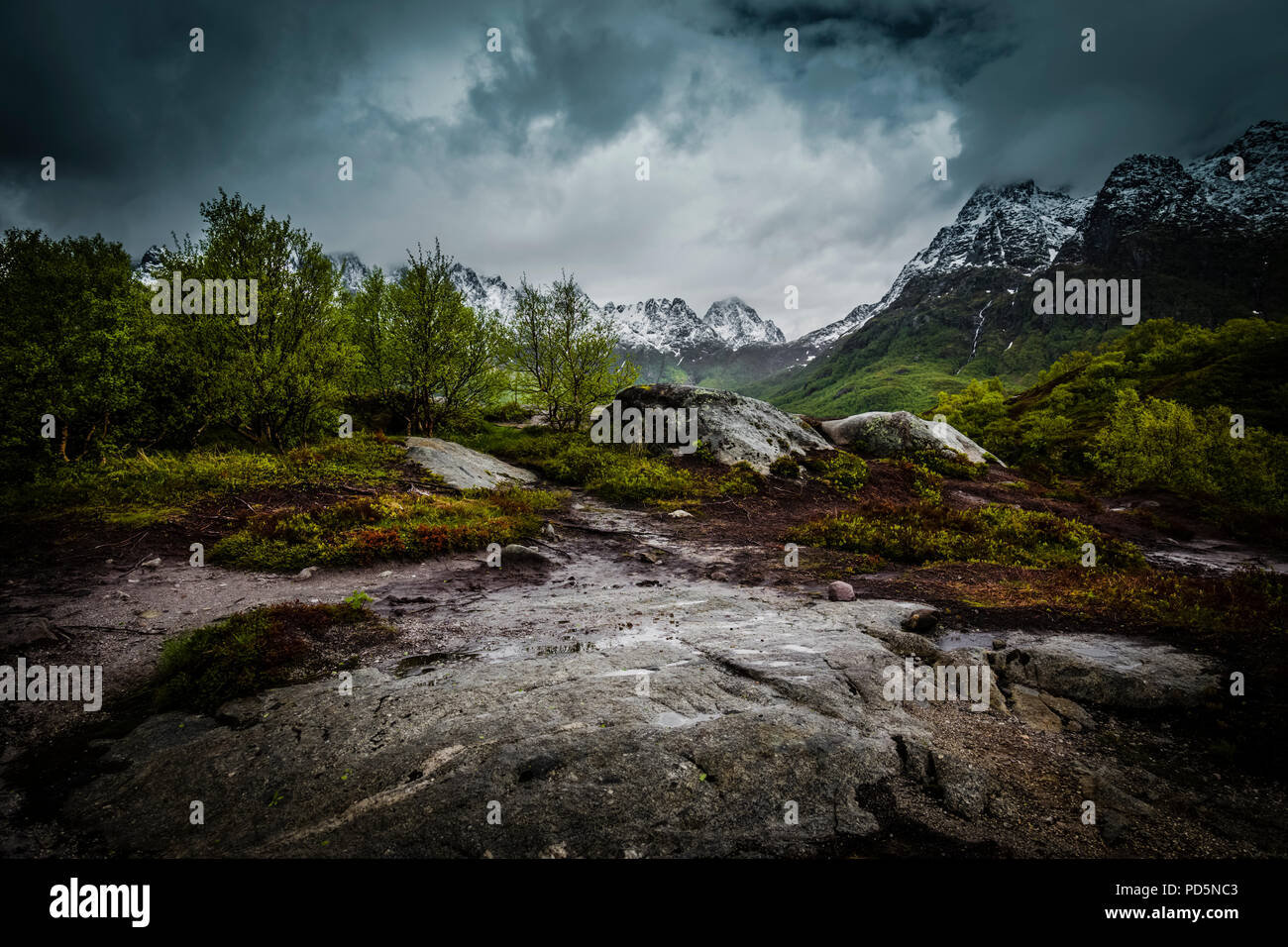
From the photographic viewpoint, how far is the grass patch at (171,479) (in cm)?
1128

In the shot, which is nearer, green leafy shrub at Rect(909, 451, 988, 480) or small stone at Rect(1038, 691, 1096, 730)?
small stone at Rect(1038, 691, 1096, 730)

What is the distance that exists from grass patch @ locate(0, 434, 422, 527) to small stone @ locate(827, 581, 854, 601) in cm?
1398

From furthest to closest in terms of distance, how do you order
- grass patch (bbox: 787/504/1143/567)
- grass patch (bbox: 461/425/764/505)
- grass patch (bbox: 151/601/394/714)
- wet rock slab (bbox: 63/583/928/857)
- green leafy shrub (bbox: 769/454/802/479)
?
green leafy shrub (bbox: 769/454/802/479) → grass patch (bbox: 461/425/764/505) → grass patch (bbox: 787/504/1143/567) → grass patch (bbox: 151/601/394/714) → wet rock slab (bbox: 63/583/928/857)

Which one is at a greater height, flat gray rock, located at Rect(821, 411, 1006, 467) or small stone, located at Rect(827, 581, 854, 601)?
flat gray rock, located at Rect(821, 411, 1006, 467)

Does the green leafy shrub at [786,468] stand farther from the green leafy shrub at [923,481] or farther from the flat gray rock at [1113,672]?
the flat gray rock at [1113,672]

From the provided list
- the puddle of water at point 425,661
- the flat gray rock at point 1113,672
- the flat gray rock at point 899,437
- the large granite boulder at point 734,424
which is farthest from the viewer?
the flat gray rock at point 899,437

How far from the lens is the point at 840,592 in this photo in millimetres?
8969

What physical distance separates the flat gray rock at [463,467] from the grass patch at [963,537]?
39.4 feet

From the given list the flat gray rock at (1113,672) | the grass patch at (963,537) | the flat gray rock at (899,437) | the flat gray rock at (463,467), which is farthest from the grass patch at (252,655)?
the flat gray rock at (899,437)

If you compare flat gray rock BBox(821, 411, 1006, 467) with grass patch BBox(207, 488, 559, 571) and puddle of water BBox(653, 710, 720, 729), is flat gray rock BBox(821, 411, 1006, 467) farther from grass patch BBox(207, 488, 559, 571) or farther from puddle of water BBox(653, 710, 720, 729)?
puddle of water BBox(653, 710, 720, 729)

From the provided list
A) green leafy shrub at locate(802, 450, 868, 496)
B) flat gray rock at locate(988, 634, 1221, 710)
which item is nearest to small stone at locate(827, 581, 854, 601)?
flat gray rock at locate(988, 634, 1221, 710)

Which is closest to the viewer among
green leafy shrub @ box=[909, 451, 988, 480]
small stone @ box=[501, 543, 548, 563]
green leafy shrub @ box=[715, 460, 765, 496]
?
small stone @ box=[501, 543, 548, 563]

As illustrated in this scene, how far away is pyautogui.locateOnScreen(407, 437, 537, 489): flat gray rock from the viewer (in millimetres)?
18031
